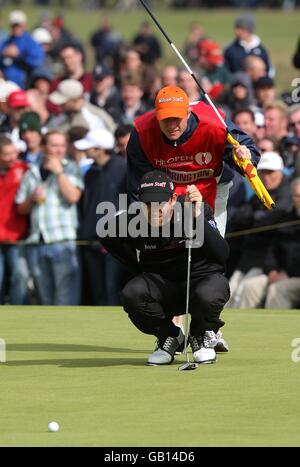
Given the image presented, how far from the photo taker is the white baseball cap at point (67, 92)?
712 inches

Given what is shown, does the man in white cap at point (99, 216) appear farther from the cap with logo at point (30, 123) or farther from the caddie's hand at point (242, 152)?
the caddie's hand at point (242, 152)

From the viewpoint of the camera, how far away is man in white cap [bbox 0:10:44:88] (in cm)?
2216

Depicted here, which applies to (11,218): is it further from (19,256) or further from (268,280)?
(268,280)

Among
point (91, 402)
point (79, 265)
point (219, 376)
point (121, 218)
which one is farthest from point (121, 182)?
point (91, 402)

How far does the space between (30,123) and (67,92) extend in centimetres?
218

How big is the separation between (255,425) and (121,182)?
784 centimetres

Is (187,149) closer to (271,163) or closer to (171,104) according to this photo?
(171,104)

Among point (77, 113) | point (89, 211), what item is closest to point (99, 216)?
point (89, 211)

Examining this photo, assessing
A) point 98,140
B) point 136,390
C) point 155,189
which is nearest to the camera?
point 136,390

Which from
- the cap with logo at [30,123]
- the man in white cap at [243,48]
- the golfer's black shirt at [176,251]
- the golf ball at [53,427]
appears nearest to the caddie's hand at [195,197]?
the golfer's black shirt at [176,251]

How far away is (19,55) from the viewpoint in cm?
2248

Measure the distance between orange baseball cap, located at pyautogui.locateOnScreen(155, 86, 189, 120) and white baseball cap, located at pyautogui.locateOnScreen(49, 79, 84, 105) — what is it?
Result: 882 cm

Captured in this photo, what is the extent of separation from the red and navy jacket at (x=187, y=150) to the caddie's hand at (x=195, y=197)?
1.40ft

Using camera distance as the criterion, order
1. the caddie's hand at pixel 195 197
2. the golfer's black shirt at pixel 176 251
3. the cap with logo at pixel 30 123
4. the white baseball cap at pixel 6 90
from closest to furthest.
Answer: the caddie's hand at pixel 195 197, the golfer's black shirt at pixel 176 251, the cap with logo at pixel 30 123, the white baseball cap at pixel 6 90
